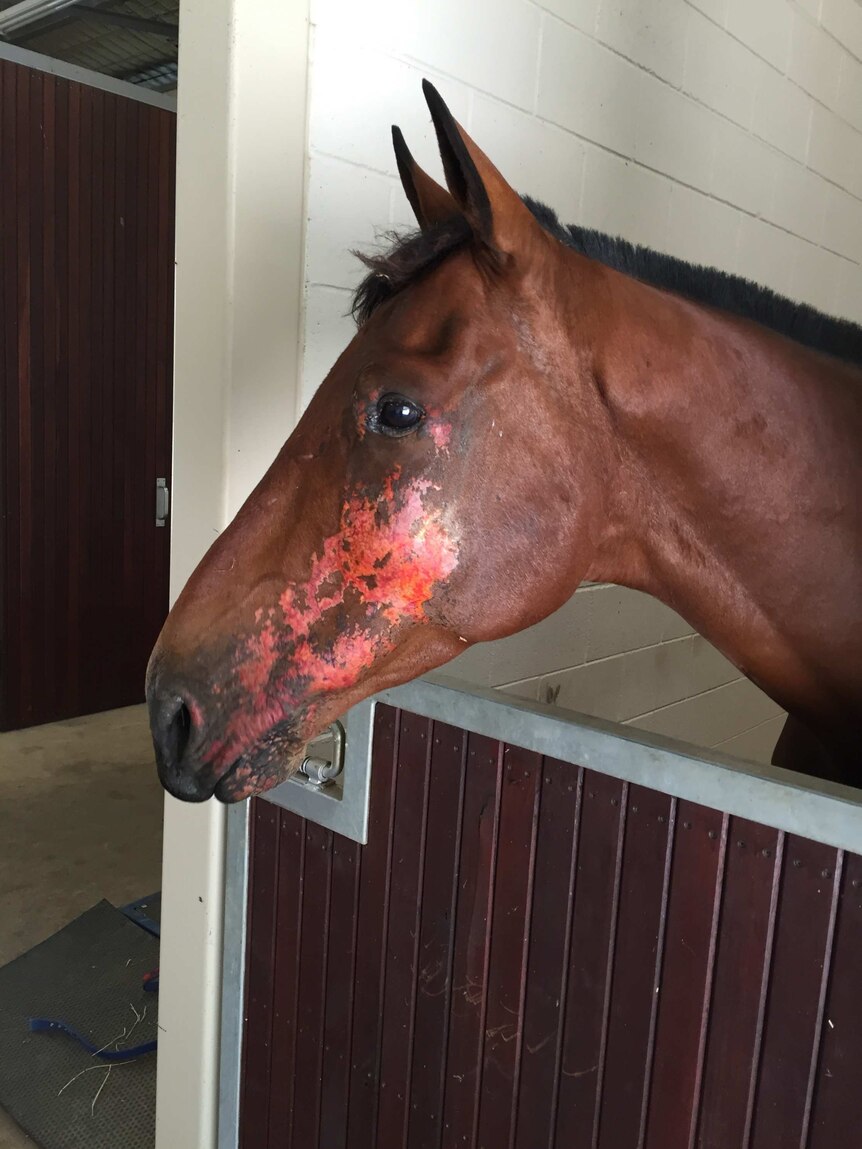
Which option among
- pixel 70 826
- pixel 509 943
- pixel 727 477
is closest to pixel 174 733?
pixel 509 943

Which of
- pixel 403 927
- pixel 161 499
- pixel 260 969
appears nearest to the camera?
pixel 403 927

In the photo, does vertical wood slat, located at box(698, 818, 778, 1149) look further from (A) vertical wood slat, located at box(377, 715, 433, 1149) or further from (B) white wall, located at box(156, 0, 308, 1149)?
(B) white wall, located at box(156, 0, 308, 1149)

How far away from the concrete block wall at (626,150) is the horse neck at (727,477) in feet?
2.02

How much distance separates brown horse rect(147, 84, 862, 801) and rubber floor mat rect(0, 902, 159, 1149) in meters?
1.45

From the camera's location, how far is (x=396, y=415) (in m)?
0.86

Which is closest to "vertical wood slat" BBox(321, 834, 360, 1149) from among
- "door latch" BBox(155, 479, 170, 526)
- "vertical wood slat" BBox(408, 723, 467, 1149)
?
"vertical wood slat" BBox(408, 723, 467, 1149)

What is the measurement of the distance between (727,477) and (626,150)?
1293 mm

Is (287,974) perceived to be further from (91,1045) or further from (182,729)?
(91,1045)

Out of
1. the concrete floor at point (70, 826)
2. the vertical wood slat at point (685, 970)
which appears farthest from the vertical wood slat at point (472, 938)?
the concrete floor at point (70, 826)

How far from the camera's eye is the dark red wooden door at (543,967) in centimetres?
76

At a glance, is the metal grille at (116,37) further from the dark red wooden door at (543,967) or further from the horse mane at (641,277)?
the dark red wooden door at (543,967)

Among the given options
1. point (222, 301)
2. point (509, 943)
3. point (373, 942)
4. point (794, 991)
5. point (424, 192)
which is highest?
point (424, 192)

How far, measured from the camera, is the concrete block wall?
1.39m

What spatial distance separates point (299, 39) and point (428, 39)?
0.96ft
